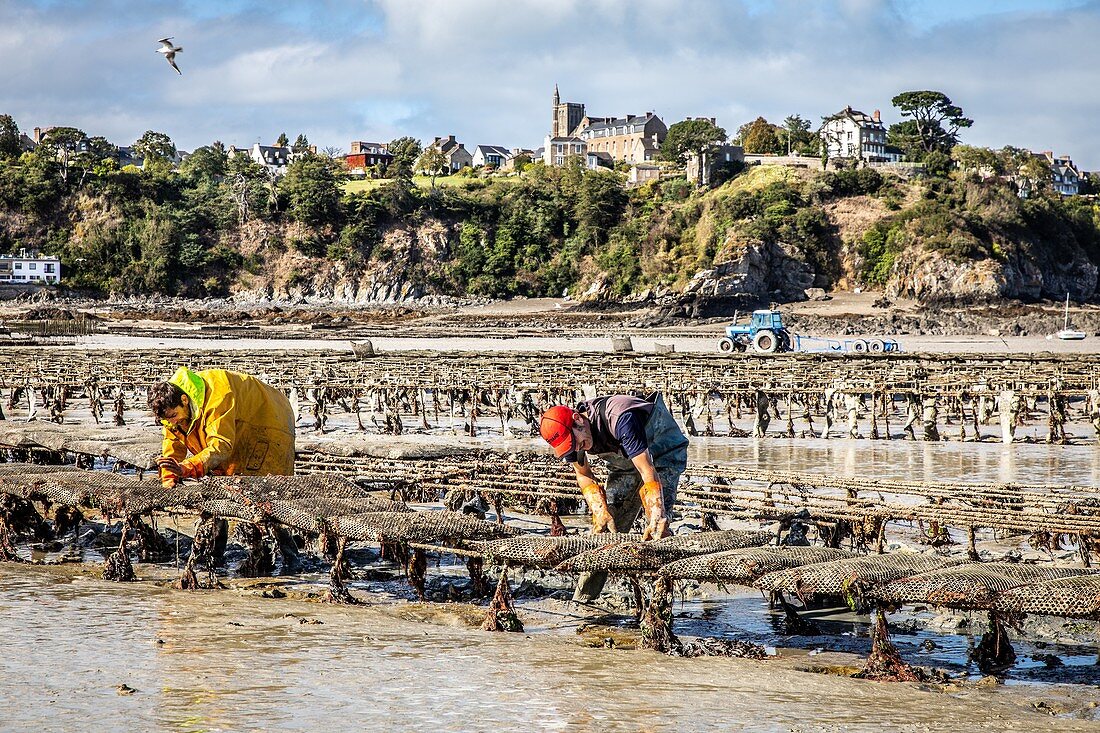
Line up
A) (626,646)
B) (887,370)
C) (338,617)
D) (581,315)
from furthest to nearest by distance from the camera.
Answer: (581,315)
(887,370)
(338,617)
(626,646)

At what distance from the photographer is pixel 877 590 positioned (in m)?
7.13

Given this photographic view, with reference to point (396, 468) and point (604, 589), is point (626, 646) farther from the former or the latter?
point (396, 468)

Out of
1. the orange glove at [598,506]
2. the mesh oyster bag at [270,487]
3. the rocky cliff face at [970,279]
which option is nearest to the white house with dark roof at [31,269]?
the rocky cliff face at [970,279]

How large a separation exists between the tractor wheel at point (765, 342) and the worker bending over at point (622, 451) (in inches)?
1288

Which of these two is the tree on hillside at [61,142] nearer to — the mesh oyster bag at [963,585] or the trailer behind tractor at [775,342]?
the trailer behind tractor at [775,342]

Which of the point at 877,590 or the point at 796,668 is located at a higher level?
the point at 877,590

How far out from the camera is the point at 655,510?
25.5ft

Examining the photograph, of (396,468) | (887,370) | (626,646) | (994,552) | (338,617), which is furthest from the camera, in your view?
(887,370)

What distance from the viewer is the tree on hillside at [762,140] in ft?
368

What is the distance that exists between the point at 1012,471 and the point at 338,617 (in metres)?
11.1

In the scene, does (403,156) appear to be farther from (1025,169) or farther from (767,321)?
(767,321)

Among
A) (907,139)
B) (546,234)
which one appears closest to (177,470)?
(546,234)

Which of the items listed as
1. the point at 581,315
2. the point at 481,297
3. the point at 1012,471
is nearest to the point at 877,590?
the point at 1012,471

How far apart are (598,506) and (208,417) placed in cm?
305
